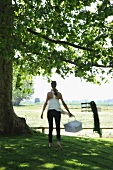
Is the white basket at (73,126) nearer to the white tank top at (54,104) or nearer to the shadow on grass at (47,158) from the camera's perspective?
the shadow on grass at (47,158)

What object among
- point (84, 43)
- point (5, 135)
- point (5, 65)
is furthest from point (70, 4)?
point (5, 135)

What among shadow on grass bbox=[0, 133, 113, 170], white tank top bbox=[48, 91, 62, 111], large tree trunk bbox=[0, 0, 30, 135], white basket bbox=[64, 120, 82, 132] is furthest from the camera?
large tree trunk bbox=[0, 0, 30, 135]

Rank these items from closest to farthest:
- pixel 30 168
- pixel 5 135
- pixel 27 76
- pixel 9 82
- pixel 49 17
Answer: pixel 30 168, pixel 5 135, pixel 9 82, pixel 49 17, pixel 27 76

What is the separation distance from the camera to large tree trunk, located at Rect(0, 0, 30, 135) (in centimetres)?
1668

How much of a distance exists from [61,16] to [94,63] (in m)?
2.99

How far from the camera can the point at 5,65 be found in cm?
1789

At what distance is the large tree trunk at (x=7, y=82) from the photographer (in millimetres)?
16680

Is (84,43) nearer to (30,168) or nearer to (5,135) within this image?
(5,135)

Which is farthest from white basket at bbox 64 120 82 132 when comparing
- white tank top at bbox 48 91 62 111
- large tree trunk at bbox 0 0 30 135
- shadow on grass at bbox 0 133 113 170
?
large tree trunk at bbox 0 0 30 135

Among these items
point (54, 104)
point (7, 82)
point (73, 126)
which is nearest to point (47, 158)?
point (54, 104)

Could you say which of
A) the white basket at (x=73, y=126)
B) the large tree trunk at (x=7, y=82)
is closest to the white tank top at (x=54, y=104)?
the white basket at (x=73, y=126)

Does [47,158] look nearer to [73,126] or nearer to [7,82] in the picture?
[73,126]

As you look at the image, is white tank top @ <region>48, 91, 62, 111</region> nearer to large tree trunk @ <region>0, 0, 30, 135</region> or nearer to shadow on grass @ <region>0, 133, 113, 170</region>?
shadow on grass @ <region>0, 133, 113, 170</region>

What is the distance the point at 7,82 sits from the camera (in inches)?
701
